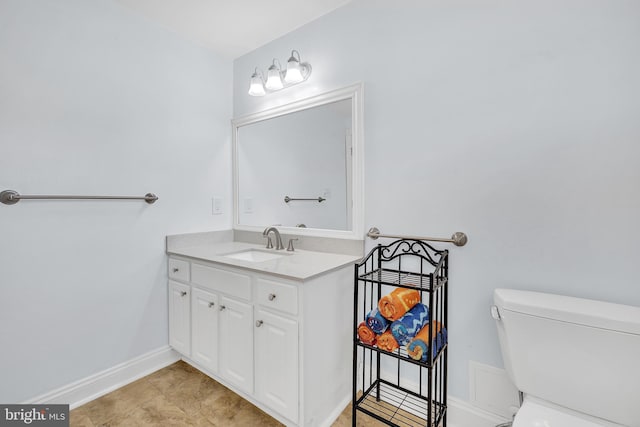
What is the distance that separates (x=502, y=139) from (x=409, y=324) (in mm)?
873

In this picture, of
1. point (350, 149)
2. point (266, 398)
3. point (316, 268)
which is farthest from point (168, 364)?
point (350, 149)

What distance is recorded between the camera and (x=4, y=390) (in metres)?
1.41

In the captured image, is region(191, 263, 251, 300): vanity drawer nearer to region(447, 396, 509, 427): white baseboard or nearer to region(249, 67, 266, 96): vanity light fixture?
region(447, 396, 509, 427): white baseboard

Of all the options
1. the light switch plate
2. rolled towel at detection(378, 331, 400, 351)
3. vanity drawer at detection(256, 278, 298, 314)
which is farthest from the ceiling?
rolled towel at detection(378, 331, 400, 351)

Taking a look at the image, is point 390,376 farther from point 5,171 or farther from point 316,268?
point 5,171

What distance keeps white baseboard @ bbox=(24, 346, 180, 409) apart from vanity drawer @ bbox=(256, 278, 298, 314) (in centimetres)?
104

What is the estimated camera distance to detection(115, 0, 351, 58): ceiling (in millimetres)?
1738

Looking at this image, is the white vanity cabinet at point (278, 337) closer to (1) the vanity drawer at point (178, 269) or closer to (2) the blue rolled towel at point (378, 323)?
(1) the vanity drawer at point (178, 269)

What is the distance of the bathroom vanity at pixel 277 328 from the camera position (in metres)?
1.33

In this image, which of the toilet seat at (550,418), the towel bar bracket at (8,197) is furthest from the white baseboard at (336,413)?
the towel bar bracket at (8,197)

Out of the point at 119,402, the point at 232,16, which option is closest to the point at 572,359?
the point at 119,402

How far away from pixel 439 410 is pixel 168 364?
170cm

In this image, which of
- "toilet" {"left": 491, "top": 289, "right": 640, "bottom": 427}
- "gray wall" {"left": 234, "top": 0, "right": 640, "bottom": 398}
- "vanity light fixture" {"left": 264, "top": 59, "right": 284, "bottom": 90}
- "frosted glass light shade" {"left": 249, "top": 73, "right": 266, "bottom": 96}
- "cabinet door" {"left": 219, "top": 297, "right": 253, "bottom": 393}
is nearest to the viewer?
"toilet" {"left": 491, "top": 289, "right": 640, "bottom": 427}

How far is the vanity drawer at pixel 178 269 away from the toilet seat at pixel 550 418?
176 cm
